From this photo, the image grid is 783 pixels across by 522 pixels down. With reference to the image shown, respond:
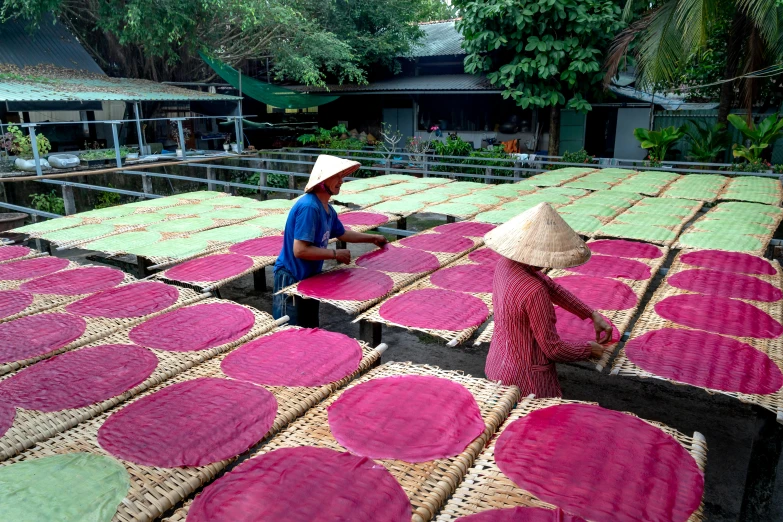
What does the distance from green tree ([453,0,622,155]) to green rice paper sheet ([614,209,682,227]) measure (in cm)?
788

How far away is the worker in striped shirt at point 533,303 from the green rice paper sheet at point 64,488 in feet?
5.54

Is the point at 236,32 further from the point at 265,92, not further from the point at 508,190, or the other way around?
the point at 508,190

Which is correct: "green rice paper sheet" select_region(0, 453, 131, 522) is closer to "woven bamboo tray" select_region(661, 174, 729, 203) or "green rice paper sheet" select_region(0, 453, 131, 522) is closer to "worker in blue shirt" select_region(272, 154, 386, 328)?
"worker in blue shirt" select_region(272, 154, 386, 328)

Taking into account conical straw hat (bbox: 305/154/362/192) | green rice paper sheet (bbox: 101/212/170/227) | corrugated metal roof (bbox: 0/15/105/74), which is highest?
corrugated metal roof (bbox: 0/15/105/74)

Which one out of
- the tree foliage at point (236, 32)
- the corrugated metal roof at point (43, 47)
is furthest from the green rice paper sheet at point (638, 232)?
the corrugated metal roof at point (43, 47)

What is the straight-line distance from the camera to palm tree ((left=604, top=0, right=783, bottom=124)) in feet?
29.5

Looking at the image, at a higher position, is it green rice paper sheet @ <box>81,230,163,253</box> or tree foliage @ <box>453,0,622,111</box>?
tree foliage @ <box>453,0,622,111</box>

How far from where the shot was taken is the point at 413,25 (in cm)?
1706

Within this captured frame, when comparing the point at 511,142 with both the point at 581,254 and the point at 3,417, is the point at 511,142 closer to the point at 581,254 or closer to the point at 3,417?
the point at 581,254

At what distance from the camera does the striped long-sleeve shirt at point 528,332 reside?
2.50 meters

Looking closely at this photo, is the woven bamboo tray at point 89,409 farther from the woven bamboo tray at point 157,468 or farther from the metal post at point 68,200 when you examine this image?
the metal post at point 68,200

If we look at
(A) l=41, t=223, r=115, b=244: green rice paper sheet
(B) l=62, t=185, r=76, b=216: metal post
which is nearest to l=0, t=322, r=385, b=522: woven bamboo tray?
(A) l=41, t=223, r=115, b=244: green rice paper sheet

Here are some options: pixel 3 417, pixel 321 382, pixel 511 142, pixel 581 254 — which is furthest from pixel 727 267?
pixel 511 142

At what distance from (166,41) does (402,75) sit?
7187 millimetres
